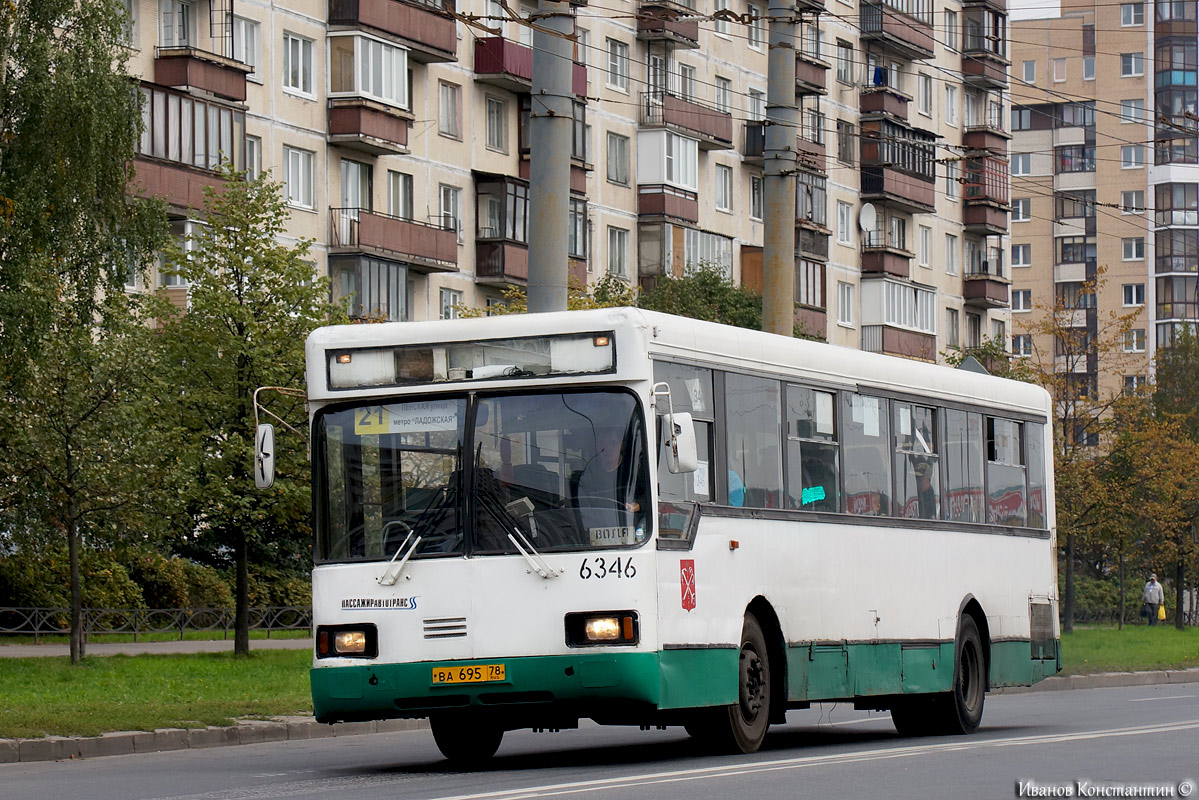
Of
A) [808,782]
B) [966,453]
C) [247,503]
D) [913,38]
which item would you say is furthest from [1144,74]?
[808,782]

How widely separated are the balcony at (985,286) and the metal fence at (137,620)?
47.0m

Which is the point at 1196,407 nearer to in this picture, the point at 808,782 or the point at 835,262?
the point at 835,262

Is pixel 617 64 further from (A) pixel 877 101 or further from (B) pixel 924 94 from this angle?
(B) pixel 924 94

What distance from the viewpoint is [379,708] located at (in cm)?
1438

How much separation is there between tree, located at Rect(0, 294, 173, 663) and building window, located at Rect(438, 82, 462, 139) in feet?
83.8

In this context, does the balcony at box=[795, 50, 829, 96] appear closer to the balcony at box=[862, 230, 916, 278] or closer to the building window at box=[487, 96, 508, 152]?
the balcony at box=[862, 230, 916, 278]

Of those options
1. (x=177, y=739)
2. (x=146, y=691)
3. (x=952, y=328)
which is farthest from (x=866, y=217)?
(x=177, y=739)

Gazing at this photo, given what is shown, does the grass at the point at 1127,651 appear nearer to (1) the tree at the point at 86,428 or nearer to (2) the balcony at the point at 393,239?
(1) the tree at the point at 86,428

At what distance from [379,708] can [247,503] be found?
2056 centimetres

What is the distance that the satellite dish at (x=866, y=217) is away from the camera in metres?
78.1

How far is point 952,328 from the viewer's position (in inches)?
3386

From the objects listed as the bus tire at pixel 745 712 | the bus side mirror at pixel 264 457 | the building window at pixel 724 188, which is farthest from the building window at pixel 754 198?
the bus side mirror at pixel 264 457

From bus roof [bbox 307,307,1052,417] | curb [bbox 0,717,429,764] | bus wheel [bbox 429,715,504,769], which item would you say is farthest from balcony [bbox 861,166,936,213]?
bus wheel [bbox 429,715,504,769]

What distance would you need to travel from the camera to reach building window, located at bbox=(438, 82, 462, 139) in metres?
58.4
